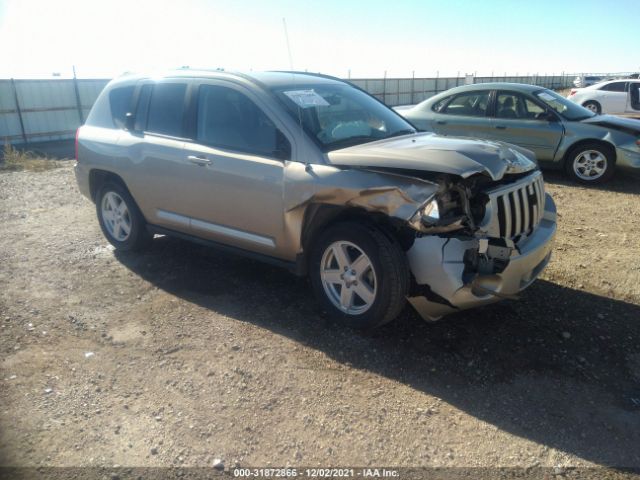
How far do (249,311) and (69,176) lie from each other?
729cm

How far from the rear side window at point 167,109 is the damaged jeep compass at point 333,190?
14mm

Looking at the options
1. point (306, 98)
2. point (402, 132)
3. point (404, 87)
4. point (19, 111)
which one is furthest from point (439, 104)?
point (404, 87)

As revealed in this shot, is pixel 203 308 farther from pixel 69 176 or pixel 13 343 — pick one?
pixel 69 176

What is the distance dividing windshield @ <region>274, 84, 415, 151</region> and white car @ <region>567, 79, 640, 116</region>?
1516 centimetres

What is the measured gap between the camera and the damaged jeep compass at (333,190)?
3.30 m

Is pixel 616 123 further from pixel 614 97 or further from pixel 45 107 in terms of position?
pixel 45 107

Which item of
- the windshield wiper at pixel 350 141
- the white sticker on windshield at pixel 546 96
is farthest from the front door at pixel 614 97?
the windshield wiper at pixel 350 141

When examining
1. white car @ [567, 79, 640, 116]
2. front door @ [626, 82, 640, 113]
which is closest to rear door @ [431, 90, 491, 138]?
white car @ [567, 79, 640, 116]

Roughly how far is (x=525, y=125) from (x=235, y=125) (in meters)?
5.99

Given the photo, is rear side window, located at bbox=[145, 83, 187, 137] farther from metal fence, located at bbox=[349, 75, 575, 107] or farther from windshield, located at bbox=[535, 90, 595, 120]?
metal fence, located at bbox=[349, 75, 575, 107]

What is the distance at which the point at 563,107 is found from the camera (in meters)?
8.45

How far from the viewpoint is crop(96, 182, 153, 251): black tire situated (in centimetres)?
514

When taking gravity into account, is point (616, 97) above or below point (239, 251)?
above

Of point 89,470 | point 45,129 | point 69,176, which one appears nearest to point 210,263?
point 89,470
